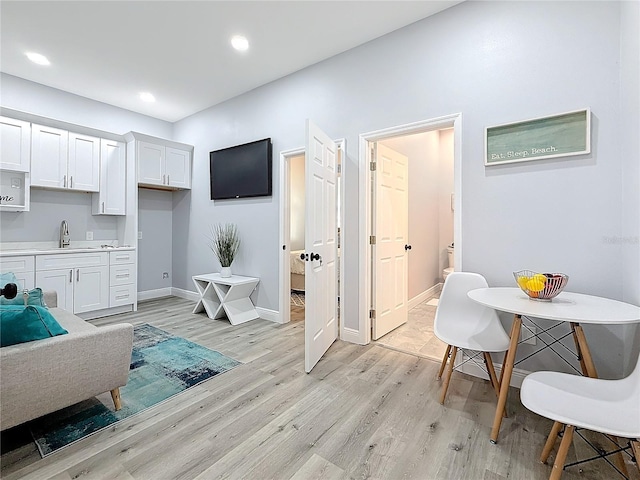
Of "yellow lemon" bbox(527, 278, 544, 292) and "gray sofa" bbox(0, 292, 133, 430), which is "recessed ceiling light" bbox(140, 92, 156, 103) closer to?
"gray sofa" bbox(0, 292, 133, 430)

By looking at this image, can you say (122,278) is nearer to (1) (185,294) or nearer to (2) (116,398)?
(1) (185,294)

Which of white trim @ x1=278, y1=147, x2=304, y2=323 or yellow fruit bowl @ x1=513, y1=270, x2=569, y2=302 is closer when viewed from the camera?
yellow fruit bowl @ x1=513, y1=270, x2=569, y2=302

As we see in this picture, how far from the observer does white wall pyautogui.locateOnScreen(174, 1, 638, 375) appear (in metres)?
1.93

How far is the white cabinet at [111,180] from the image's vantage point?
162 inches

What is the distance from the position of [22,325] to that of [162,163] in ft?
11.5

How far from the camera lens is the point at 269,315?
381 centimetres

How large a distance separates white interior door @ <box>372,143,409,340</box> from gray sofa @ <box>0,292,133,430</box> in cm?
223

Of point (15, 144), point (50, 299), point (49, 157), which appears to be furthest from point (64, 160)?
point (50, 299)

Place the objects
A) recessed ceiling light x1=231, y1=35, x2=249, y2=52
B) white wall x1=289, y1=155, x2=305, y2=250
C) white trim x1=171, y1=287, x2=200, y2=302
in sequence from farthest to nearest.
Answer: white wall x1=289, y1=155, x2=305, y2=250
white trim x1=171, y1=287, x2=200, y2=302
recessed ceiling light x1=231, y1=35, x2=249, y2=52

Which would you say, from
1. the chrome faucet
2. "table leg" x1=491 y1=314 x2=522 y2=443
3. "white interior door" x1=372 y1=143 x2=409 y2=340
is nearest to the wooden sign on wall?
"white interior door" x1=372 y1=143 x2=409 y2=340

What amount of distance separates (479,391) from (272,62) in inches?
148

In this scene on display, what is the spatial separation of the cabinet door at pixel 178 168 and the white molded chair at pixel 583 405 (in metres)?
4.90

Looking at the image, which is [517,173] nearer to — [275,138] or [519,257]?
[519,257]

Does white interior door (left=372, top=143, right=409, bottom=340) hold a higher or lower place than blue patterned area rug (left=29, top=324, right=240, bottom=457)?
higher
